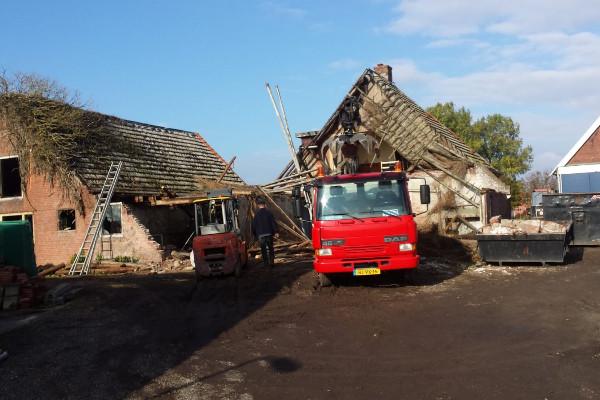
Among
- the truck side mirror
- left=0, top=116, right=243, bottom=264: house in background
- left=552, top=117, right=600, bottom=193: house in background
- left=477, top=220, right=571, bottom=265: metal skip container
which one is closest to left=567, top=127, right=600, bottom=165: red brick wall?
left=552, top=117, right=600, bottom=193: house in background

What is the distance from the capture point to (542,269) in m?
14.8

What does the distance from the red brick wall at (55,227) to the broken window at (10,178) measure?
1.58 feet

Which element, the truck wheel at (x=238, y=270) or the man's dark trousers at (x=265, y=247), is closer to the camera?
the truck wheel at (x=238, y=270)

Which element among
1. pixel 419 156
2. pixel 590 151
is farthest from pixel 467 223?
pixel 590 151

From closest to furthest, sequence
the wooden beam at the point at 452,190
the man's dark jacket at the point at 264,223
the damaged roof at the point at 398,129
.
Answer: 1. the man's dark jacket at the point at 264,223
2. the wooden beam at the point at 452,190
3. the damaged roof at the point at 398,129

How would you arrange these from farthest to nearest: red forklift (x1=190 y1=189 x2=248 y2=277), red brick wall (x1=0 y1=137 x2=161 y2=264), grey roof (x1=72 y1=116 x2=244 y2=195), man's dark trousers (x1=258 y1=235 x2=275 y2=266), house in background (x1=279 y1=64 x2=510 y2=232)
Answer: house in background (x1=279 y1=64 x2=510 y2=232)
grey roof (x1=72 y1=116 x2=244 y2=195)
red brick wall (x1=0 y1=137 x2=161 y2=264)
man's dark trousers (x1=258 y1=235 x2=275 y2=266)
red forklift (x1=190 y1=189 x2=248 y2=277)

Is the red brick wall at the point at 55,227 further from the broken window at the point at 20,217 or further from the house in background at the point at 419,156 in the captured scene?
the house in background at the point at 419,156

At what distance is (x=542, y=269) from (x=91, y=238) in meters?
14.9

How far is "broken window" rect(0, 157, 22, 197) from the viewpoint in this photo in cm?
2259

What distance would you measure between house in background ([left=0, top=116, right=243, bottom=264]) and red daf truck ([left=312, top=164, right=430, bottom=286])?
31.1ft

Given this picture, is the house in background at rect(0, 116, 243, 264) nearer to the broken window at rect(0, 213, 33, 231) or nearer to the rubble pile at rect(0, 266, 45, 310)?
the broken window at rect(0, 213, 33, 231)

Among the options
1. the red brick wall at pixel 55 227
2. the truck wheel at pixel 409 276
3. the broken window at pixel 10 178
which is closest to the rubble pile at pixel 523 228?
the truck wheel at pixel 409 276

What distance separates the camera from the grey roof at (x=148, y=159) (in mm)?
21766

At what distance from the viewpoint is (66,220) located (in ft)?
71.7
